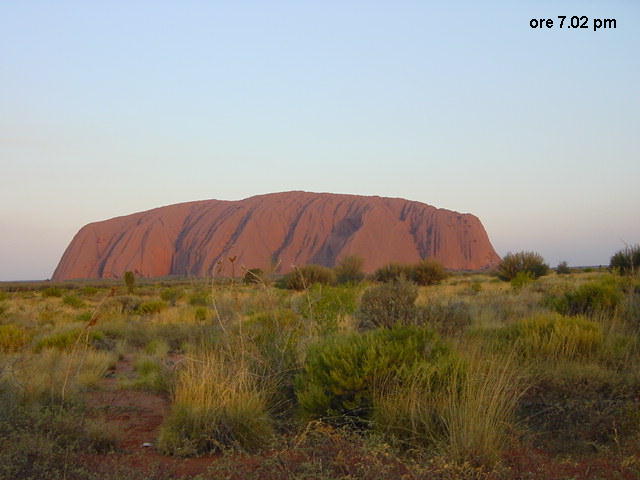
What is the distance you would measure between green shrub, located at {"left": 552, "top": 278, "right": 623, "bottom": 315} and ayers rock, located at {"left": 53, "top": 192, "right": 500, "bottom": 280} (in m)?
63.5

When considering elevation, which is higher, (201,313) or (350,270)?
(350,270)

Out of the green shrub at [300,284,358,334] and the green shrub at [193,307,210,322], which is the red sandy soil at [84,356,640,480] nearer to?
the green shrub at [300,284,358,334]

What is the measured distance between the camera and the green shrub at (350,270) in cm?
2894

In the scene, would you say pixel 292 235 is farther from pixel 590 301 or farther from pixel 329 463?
pixel 329 463

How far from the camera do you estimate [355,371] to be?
5.75 m

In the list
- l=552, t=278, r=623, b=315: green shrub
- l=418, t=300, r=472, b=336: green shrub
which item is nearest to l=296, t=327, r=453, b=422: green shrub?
l=418, t=300, r=472, b=336: green shrub

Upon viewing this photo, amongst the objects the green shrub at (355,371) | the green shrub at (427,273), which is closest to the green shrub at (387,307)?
the green shrub at (355,371)

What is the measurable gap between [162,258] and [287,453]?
280 ft

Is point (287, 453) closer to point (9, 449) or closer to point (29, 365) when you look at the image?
point (9, 449)

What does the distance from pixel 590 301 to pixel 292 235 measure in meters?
73.2

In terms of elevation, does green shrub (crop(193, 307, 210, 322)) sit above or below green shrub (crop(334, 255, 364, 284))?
below

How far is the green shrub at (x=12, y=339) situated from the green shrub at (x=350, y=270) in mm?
17254

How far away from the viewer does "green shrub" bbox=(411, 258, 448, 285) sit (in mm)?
30625

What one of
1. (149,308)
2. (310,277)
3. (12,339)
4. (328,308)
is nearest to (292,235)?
(310,277)
